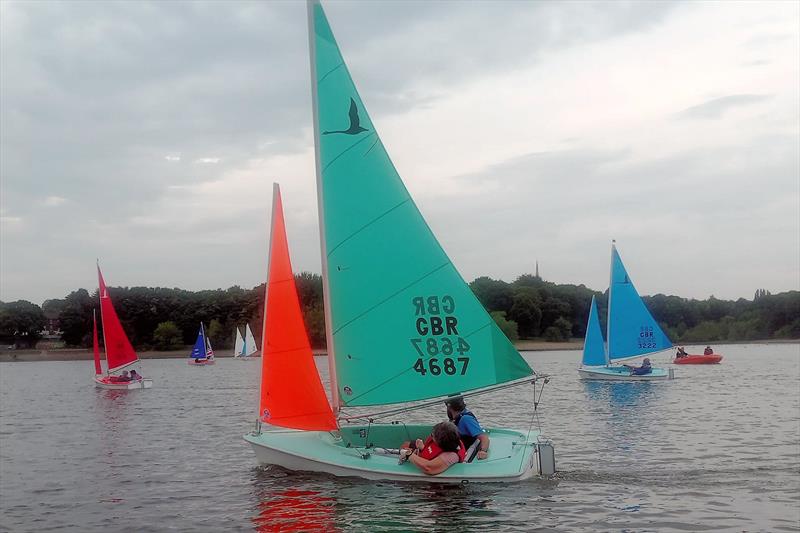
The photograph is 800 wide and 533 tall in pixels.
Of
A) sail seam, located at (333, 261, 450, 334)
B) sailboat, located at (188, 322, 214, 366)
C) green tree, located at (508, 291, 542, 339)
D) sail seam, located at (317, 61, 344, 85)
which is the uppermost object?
sail seam, located at (317, 61, 344, 85)

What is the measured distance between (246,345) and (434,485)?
8095cm

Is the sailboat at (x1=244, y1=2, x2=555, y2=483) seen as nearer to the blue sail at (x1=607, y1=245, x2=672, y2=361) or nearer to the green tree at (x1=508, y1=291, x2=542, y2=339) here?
the blue sail at (x1=607, y1=245, x2=672, y2=361)

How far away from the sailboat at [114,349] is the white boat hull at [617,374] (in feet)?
80.0

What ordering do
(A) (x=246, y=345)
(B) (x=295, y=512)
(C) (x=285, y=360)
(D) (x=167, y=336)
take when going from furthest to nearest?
(D) (x=167, y=336), (A) (x=246, y=345), (C) (x=285, y=360), (B) (x=295, y=512)

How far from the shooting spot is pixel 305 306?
3991 inches

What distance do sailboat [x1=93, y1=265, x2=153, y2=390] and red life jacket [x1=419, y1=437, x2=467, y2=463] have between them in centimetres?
3508

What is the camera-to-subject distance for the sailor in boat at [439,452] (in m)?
13.1

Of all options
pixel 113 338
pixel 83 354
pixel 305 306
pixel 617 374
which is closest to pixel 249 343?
pixel 305 306

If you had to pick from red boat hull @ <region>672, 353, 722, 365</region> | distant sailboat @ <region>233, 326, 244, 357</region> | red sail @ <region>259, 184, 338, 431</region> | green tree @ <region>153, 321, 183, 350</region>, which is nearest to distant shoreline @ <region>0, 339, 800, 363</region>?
green tree @ <region>153, 321, 183, 350</region>

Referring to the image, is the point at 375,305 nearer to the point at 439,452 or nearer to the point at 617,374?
the point at 439,452

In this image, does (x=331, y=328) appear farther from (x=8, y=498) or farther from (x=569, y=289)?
(x=569, y=289)

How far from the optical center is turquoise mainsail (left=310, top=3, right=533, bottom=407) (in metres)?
14.0

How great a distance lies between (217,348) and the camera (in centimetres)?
10975

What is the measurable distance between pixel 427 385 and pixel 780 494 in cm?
639
